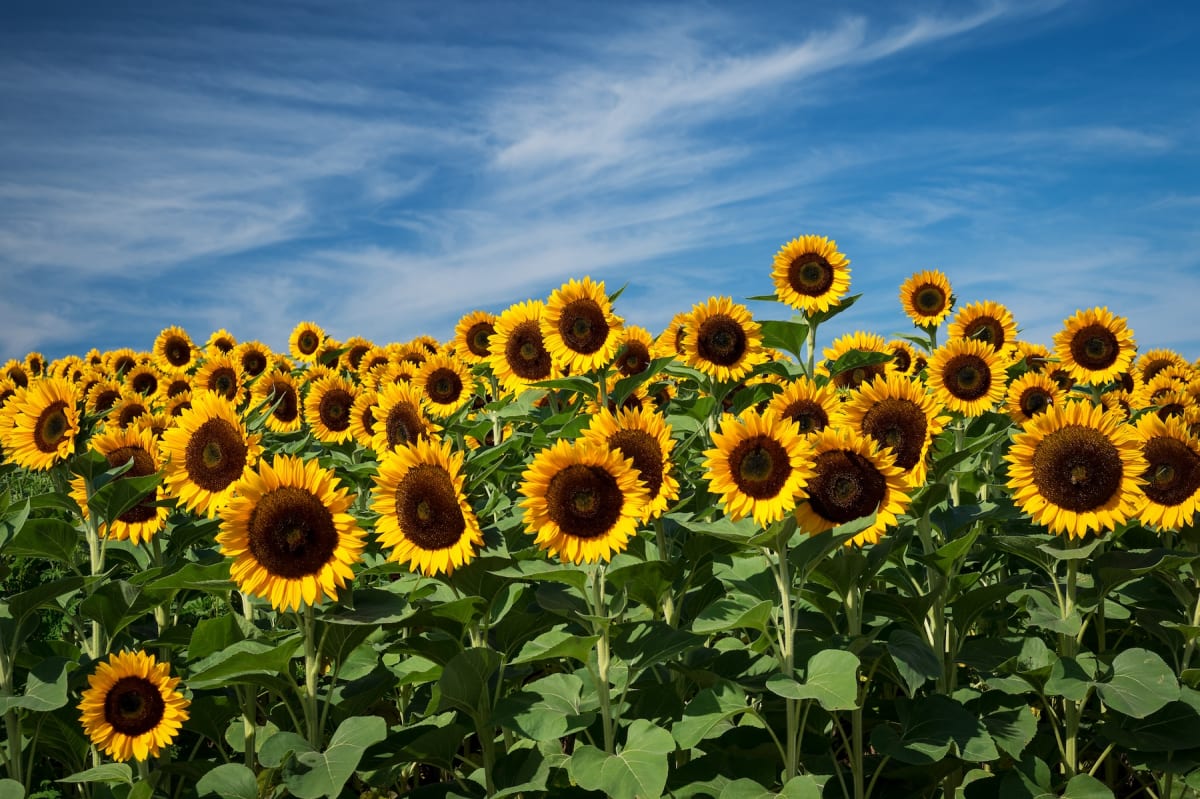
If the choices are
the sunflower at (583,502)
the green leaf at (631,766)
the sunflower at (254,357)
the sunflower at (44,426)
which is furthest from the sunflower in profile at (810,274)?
the sunflower at (254,357)

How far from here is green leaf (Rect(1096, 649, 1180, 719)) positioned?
4883 mm

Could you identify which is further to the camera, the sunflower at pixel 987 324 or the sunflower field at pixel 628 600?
the sunflower at pixel 987 324

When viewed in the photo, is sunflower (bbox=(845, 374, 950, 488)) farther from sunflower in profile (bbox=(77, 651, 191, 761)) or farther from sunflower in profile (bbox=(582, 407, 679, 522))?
sunflower in profile (bbox=(77, 651, 191, 761))

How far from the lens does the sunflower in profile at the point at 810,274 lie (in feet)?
25.0

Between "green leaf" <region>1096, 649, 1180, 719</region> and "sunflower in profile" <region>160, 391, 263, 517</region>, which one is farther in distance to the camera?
"sunflower in profile" <region>160, 391, 263, 517</region>

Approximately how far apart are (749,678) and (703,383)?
2671 mm

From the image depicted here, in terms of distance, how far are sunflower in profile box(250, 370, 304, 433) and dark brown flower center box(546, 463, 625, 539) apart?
5.23 m

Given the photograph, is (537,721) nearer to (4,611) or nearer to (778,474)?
(778,474)

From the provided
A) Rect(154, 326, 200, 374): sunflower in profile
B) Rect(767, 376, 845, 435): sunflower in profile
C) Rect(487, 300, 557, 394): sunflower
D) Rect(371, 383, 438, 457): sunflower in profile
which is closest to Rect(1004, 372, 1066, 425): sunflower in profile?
Rect(767, 376, 845, 435): sunflower in profile

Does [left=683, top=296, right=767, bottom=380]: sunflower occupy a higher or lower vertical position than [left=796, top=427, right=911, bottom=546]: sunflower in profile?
higher

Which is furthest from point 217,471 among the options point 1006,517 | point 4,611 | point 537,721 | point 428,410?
point 1006,517

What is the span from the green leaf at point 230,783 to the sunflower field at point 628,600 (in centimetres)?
1

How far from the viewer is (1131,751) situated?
5.44 m

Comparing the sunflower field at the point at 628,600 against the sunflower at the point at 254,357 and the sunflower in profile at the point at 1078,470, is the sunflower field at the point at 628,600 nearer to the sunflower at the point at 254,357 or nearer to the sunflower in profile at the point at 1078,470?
the sunflower in profile at the point at 1078,470
